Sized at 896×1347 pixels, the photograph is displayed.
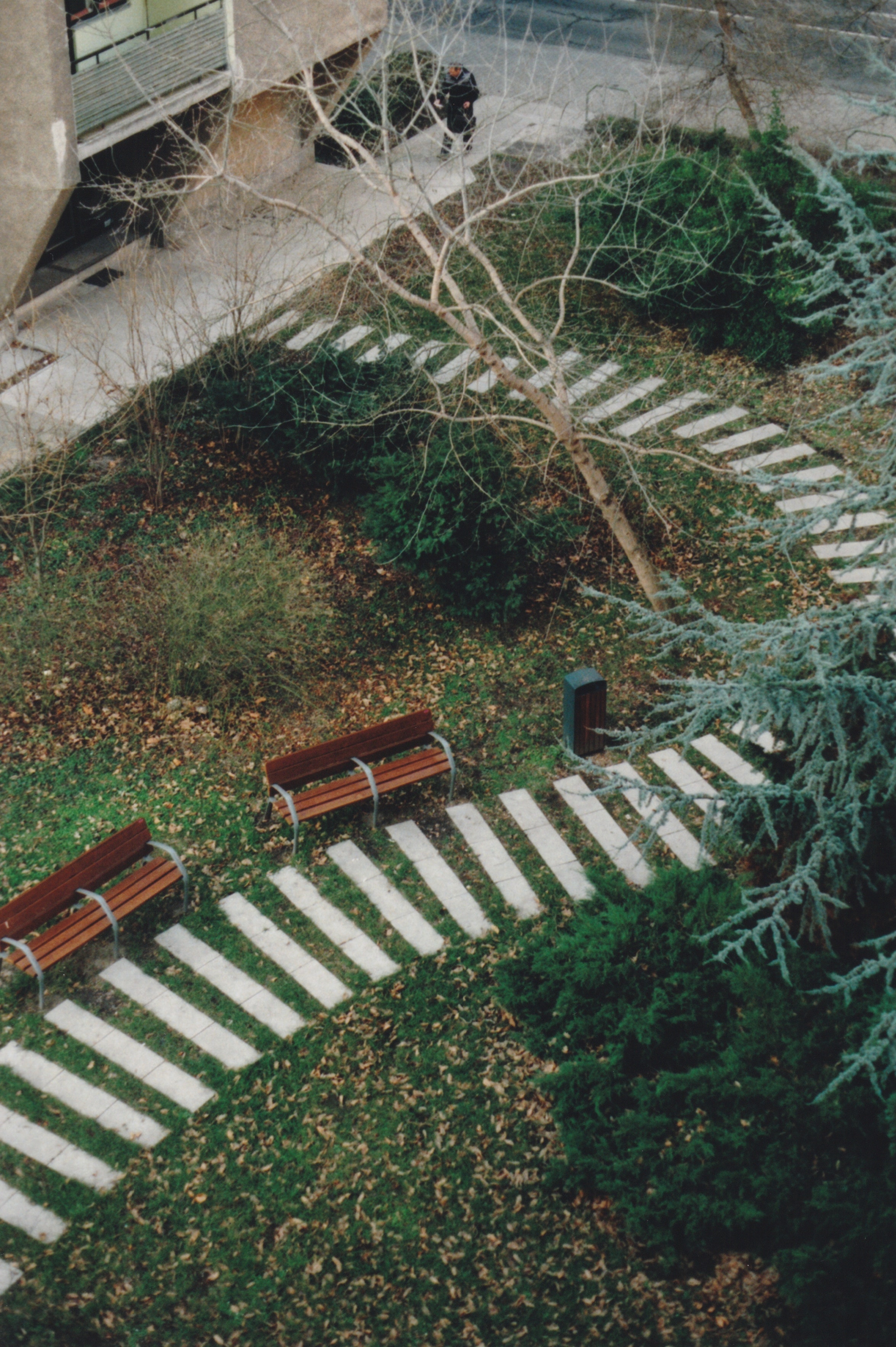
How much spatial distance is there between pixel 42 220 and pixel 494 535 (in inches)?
273

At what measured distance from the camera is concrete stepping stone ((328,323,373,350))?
16156 mm

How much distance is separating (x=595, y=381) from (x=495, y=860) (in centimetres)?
773

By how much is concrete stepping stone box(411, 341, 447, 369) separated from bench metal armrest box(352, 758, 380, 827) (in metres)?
4.28

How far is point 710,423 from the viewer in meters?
15.2

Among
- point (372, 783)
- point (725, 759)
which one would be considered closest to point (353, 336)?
point (372, 783)

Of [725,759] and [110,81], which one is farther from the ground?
[110,81]

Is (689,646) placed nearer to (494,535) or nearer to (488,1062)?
(494,535)

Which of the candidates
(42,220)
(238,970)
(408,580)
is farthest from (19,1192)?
(42,220)

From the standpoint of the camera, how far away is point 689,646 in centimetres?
1237

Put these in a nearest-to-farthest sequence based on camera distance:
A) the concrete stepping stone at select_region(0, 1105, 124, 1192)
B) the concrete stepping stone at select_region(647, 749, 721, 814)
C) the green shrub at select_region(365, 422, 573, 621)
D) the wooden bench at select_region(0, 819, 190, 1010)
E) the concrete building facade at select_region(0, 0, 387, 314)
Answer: the concrete stepping stone at select_region(0, 1105, 124, 1192), the wooden bench at select_region(0, 819, 190, 1010), the concrete stepping stone at select_region(647, 749, 721, 814), the green shrub at select_region(365, 422, 573, 621), the concrete building facade at select_region(0, 0, 387, 314)

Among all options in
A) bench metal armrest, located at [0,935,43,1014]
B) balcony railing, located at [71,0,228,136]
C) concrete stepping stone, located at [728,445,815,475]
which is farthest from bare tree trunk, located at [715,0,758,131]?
bench metal armrest, located at [0,935,43,1014]

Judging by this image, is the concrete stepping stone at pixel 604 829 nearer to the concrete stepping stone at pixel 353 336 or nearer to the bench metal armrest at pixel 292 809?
the bench metal armrest at pixel 292 809

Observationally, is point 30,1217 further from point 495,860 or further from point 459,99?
point 459,99

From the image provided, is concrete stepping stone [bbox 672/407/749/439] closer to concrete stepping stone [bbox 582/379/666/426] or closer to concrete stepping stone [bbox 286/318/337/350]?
concrete stepping stone [bbox 582/379/666/426]
